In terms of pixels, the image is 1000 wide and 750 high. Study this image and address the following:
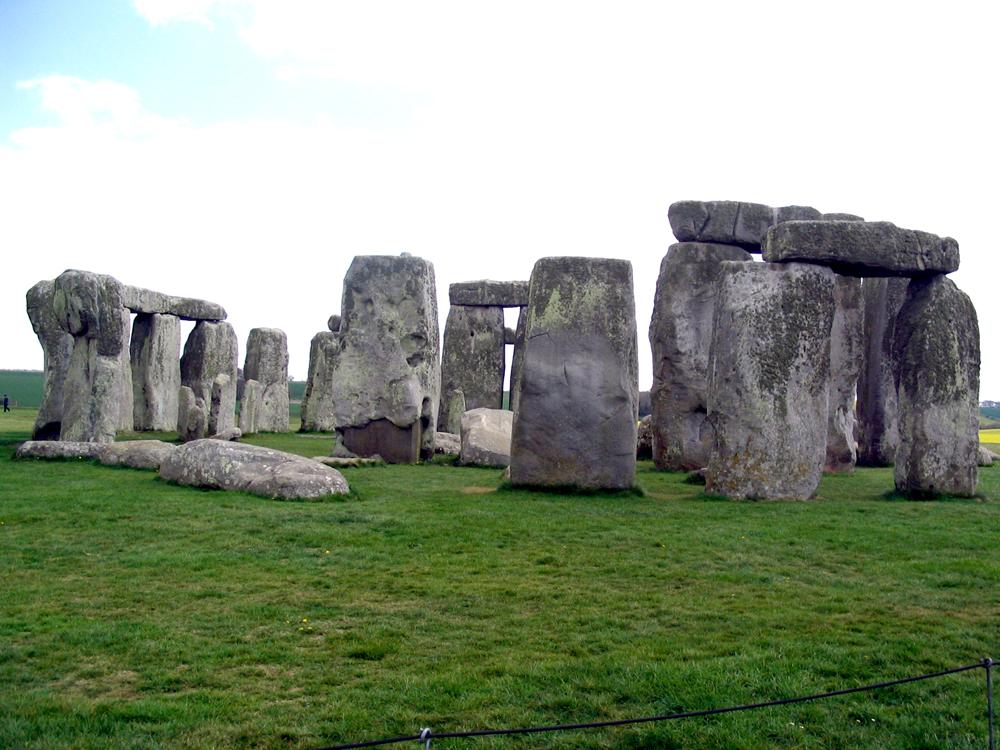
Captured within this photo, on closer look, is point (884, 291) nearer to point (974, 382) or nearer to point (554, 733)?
point (974, 382)

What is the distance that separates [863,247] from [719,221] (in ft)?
13.9

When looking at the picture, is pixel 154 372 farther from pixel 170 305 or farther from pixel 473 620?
pixel 473 620

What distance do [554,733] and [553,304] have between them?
7.48 metres

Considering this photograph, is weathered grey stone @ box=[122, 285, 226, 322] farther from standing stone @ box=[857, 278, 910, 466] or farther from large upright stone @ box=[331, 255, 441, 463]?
standing stone @ box=[857, 278, 910, 466]

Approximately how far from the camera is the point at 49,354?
17.4 meters

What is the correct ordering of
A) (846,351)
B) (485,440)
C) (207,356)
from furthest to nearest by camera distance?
(207,356), (846,351), (485,440)

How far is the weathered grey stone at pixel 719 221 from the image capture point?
15594 mm

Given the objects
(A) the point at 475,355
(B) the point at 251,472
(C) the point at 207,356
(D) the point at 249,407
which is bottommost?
(B) the point at 251,472

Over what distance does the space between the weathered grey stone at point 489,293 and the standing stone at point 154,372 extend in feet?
20.9

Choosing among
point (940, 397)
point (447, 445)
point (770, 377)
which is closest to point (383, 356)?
point (447, 445)

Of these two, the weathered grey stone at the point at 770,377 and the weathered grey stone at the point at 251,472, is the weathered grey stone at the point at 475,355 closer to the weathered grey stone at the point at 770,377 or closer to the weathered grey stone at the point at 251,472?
the weathered grey stone at the point at 251,472

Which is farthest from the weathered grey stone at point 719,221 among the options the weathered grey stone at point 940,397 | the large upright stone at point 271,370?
the large upright stone at point 271,370

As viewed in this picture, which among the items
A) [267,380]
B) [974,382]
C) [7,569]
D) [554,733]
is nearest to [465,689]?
[554,733]

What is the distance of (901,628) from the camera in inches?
249
